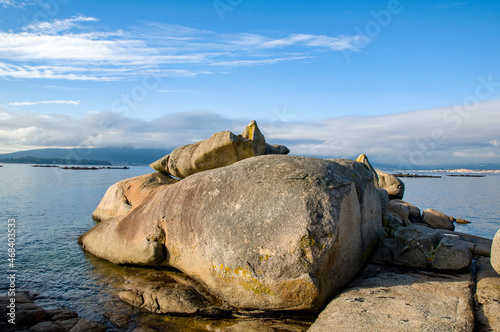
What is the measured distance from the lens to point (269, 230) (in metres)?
7.54

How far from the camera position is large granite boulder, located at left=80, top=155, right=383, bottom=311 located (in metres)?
7.15

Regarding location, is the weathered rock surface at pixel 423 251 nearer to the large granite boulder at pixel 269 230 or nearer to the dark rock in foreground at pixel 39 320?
the large granite boulder at pixel 269 230

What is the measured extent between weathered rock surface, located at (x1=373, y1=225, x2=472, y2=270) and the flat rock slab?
0.39m

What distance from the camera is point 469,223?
2362 cm

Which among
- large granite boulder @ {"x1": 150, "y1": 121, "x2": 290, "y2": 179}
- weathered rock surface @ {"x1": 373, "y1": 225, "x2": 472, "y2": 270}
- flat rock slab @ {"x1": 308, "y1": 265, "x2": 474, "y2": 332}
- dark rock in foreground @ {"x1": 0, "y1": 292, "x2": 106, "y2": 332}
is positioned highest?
large granite boulder @ {"x1": 150, "y1": 121, "x2": 290, "y2": 179}

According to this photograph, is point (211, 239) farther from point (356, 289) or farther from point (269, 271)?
point (356, 289)

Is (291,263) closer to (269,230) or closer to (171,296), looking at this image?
(269,230)

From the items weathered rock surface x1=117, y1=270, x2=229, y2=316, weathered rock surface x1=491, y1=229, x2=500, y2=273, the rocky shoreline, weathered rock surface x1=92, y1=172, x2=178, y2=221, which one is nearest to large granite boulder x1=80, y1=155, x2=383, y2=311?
the rocky shoreline

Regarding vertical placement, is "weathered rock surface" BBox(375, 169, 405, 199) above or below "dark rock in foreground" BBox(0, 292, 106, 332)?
above

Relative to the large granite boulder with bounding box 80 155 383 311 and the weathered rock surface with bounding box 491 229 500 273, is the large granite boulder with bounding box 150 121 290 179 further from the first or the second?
the weathered rock surface with bounding box 491 229 500 273

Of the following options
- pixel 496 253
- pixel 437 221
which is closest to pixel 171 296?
pixel 496 253

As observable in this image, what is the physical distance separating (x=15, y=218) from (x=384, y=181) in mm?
24057

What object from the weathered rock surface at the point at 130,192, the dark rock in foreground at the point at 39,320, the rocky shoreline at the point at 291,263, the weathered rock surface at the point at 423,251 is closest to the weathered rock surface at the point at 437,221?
the rocky shoreline at the point at 291,263

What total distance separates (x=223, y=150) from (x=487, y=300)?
33.2 feet
